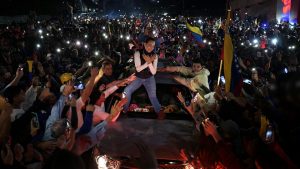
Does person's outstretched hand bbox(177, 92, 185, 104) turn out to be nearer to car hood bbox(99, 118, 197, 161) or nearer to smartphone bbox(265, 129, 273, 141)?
car hood bbox(99, 118, 197, 161)

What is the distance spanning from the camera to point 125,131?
5461 mm

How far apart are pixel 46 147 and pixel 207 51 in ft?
41.1

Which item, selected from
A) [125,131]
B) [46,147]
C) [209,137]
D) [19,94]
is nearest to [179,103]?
[125,131]

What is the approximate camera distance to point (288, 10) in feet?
113

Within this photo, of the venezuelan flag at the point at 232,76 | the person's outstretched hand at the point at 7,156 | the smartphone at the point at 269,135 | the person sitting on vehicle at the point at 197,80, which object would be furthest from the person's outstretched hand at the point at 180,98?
the person's outstretched hand at the point at 7,156

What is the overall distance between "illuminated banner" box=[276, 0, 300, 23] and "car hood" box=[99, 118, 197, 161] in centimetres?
2981

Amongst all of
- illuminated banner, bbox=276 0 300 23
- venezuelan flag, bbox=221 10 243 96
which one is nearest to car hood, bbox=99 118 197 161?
venezuelan flag, bbox=221 10 243 96

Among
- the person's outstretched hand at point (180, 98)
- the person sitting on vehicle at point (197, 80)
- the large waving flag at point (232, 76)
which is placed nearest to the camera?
the large waving flag at point (232, 76)

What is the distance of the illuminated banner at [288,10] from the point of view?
3259 cm

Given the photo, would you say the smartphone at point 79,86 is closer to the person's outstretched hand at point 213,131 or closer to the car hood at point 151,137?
the car hood at point 151,137

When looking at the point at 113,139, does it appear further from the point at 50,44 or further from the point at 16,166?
the point at 50,44

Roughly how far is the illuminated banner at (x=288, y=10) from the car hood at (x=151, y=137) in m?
29.8

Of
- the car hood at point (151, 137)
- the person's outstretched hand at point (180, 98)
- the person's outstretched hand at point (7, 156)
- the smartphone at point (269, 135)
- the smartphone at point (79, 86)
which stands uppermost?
the person's outstretched hand at point (7, 156)

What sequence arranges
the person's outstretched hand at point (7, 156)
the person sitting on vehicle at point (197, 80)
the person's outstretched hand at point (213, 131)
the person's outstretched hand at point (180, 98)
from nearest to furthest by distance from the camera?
the person's outstretched hand at point (7, 156) < the person's outstretched hand at point (213, 131) < the person's outstretched hand at point (180, 98) < the person sitting on vehicle at point (197, 80)
